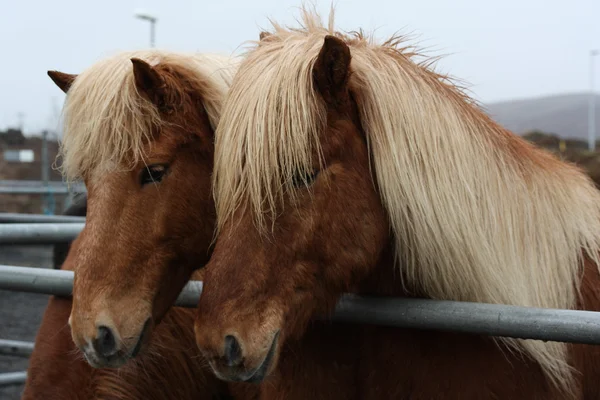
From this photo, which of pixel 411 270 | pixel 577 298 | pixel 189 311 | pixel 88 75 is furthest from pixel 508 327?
pixel 88 75

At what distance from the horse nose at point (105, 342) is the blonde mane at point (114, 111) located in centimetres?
56

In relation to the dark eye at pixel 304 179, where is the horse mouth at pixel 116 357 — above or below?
below

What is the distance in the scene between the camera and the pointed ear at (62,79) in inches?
107

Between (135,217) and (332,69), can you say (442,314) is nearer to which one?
(332,69)

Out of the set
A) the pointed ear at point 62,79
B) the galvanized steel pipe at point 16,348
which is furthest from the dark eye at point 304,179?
the galvanized steel pipe at point 16,348

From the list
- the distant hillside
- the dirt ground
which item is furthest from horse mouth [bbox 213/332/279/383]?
the distant hillside

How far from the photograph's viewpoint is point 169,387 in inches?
111

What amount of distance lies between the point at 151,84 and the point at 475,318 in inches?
Answer: 54.5

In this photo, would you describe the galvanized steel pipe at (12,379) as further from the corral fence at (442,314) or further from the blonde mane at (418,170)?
the blonde mane at (418,170)

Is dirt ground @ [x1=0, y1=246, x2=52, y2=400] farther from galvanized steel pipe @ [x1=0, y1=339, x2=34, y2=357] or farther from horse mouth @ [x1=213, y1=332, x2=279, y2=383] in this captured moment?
horse mouth @ [x1=213, y1=332, x2=279, y2=383]

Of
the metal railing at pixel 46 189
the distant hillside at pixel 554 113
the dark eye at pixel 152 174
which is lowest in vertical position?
the distant hillside at pixel 554 113

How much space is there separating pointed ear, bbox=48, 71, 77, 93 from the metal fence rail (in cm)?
147

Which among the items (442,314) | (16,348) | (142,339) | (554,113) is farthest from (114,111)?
(554,113)

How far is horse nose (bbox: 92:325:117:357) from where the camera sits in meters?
2.10
